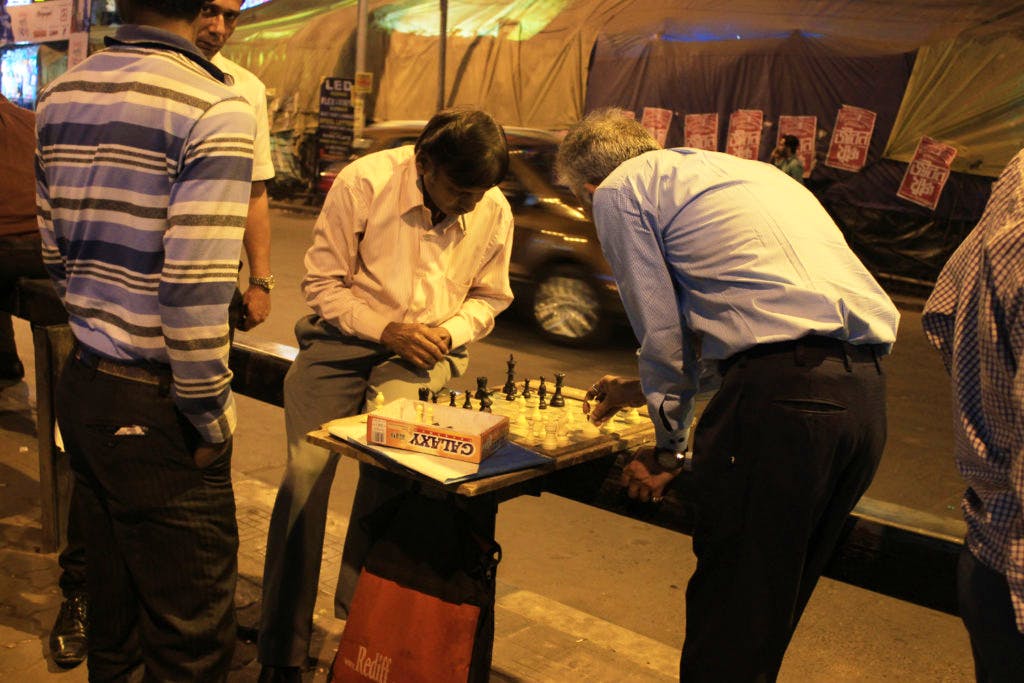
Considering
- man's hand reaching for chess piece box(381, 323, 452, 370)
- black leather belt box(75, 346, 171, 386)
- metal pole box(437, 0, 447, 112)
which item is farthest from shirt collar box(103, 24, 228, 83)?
metal pole box(437, 0, 447, 112)

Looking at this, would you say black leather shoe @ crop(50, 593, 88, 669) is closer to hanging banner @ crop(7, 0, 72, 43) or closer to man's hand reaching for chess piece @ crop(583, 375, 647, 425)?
man's hand reaching for chess piece @ crop(583, 375, 647, 425)

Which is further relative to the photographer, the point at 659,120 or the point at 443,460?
the point at 659,120

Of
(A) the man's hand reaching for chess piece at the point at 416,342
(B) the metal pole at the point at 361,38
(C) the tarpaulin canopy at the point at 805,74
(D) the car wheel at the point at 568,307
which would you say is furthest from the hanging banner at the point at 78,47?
(B) the metal pole at the point at 361,38

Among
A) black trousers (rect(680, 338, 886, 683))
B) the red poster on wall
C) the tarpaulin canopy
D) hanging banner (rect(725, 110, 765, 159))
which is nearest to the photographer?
black trousers (rect(680, 338, 886, 683))

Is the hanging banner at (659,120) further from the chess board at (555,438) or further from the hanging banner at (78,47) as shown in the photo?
the chess board at (555,438)

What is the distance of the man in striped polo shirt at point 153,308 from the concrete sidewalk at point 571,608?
113 cm

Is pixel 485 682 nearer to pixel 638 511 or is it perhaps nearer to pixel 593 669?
pixel 638 511

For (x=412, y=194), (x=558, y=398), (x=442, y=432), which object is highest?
(x=412, y=194)

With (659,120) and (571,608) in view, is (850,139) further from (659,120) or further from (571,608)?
(571,608)

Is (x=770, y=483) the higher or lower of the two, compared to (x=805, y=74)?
lower

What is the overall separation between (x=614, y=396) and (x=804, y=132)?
13.6 metres

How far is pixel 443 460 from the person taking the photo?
289cm

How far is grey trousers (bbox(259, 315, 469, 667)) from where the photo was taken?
3.49 m

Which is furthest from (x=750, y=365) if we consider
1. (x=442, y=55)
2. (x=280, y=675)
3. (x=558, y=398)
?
(x=442, y=55)
